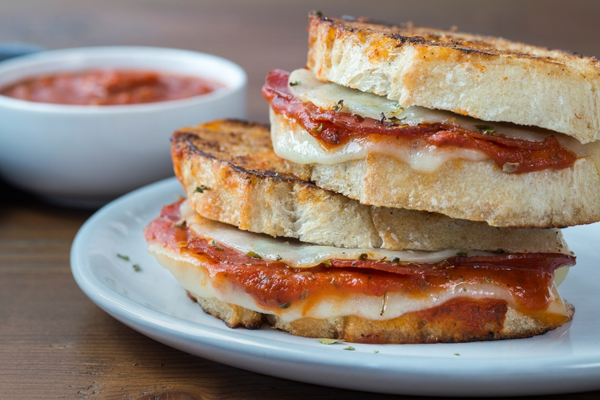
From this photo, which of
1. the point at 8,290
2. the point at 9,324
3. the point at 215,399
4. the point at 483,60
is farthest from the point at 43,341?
the point at 483,60

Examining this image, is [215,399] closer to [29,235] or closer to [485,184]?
[485,184]

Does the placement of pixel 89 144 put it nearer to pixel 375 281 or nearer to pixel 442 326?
pixel 375 281

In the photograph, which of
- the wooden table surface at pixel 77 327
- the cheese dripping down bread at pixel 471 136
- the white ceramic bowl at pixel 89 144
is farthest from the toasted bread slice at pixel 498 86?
the white ceramic bowl at pixel 89 144

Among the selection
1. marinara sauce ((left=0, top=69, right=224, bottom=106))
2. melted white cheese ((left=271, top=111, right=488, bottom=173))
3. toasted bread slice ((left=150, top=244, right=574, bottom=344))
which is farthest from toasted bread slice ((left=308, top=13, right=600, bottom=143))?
marinara sauce ((left=0, top=69, right=224, bottom=106))

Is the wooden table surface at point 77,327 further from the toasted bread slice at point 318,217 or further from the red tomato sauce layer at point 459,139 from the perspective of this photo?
the red tomato sauce layer at point 459,139

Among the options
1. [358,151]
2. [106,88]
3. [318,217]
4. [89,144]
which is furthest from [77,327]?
[106,88]

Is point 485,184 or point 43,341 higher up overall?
point 485,184
